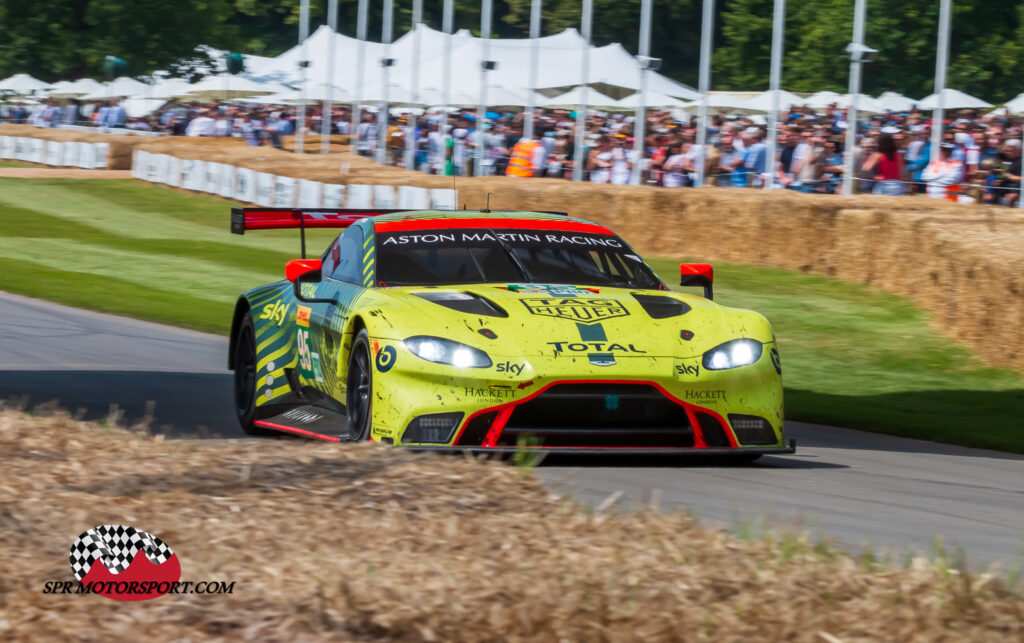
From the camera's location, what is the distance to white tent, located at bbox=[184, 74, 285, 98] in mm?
59406

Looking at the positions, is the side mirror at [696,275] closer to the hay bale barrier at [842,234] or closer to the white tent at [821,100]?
the hay bale barrier at [842,234]

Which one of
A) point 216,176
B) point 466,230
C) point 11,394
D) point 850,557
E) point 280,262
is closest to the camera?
point 850,557

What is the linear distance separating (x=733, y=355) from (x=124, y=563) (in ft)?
13.7

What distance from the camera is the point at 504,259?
28.6 ft

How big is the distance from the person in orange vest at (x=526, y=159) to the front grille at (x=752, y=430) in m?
23.5

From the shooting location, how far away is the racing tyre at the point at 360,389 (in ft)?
Result: 24.7

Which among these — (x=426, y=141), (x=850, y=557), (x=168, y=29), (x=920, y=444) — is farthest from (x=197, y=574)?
(x=168, y=29)

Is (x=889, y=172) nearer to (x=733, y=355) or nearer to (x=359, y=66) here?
(x=733, y=355)

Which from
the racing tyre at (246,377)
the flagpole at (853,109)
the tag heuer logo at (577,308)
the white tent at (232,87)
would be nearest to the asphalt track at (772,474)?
the racing tyre at (246,377)

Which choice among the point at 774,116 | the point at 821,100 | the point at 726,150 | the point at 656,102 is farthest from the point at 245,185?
the point at 821,100

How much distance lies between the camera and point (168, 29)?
77.9 metres

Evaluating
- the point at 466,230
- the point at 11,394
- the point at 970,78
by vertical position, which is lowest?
the point at 11,394

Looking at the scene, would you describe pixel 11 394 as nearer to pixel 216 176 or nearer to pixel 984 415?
Answer: pixel 984 415

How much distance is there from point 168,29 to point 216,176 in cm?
4432
